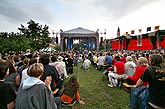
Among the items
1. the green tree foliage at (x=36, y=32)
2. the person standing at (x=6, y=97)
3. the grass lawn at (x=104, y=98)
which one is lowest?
the grass lawn at (x=104, y=98)

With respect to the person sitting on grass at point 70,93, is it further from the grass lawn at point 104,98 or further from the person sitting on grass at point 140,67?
the person sitting on grass at point 140,67

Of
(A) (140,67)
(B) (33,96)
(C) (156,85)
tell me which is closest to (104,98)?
(A) (140,67)

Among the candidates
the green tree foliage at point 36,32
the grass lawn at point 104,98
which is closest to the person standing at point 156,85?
the grass lawn at point 104,98

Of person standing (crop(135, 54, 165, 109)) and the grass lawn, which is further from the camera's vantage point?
the grass lawn

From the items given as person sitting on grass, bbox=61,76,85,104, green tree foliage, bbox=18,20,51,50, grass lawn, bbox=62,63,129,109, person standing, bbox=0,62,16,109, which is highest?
green tree foliage, bbox=18,20,51,50

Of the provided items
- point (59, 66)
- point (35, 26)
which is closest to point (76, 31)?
point (35, 26)

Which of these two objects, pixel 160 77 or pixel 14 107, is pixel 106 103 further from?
pixel 14 107

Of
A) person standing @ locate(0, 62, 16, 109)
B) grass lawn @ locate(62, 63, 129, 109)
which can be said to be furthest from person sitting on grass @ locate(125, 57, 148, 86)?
person standing @ locate(0, 62, 16, 109)

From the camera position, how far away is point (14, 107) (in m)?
2.86

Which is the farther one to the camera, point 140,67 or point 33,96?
point 140,67

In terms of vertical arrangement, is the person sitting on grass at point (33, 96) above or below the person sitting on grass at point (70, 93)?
above

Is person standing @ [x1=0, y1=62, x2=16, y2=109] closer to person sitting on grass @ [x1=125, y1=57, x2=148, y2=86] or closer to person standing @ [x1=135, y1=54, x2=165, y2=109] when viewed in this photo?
person standing @ [x1=135, y1=54, x2=165, y2=109]

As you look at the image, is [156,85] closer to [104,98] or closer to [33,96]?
[33,96]

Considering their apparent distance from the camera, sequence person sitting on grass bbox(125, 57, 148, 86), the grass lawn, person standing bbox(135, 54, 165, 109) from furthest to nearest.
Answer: the grass lawn < person sitting on grass bbox(125, 57, 148, 86) < person standing bbox(135, 54, 165, 109)
